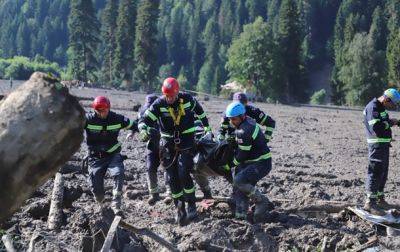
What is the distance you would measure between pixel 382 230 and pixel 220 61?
10144 centimetres

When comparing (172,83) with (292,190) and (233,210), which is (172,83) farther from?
(292,190)

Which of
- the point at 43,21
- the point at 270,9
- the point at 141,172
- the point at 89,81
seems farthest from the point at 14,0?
the point at 141,172

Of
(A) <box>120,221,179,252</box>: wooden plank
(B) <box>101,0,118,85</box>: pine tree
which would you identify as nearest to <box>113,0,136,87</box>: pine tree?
(B) <box>101,0,118,85</box>: pine tree

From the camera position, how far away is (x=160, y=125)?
9.37 m

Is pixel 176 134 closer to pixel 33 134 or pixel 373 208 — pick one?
pixel 373 208

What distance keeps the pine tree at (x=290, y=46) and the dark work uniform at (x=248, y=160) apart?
52.9 metres

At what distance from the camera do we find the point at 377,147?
9.62 meters

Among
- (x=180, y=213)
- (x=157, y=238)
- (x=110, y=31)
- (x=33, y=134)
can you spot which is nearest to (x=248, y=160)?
(x=180, y=213)

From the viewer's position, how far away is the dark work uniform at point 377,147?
376 inches

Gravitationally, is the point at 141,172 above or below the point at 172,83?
below

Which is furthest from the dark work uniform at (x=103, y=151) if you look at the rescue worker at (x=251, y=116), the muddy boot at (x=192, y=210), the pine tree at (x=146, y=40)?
the pine tree at (x=146, y=40)

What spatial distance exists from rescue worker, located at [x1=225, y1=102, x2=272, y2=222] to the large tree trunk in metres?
4.28

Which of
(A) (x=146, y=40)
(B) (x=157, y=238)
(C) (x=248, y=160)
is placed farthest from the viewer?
(A) (x=146, y=40)

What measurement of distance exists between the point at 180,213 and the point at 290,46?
53744mm
